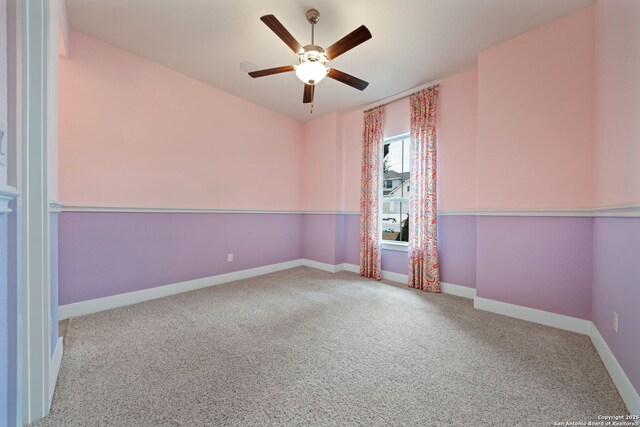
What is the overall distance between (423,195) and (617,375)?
2.02 metres

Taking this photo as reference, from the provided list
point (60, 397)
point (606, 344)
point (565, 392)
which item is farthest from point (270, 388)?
point (606, 344)

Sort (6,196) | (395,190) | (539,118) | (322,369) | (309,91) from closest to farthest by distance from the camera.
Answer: (6,196) < (322,369) < (539,118) < (309,91) < (395,190)

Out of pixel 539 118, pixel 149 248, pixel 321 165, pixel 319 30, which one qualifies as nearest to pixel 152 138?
pixel 149 248

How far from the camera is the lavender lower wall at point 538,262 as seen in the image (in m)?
1.95

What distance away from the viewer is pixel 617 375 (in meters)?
1.32

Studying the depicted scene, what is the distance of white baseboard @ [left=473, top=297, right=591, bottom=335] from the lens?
1933 millimetres

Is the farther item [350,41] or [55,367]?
[350,41]

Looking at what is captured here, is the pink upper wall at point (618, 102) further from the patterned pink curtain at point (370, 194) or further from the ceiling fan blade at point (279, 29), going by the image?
the patterned pink curtain at point (370, 194)

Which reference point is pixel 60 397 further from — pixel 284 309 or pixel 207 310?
pixel 284 309

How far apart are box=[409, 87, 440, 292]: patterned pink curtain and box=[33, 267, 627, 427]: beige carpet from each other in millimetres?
632

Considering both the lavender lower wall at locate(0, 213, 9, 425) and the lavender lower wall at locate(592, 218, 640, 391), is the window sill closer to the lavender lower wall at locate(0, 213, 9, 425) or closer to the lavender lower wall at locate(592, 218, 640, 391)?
the lavender lower wall at locate(592, 218, 640, 391)

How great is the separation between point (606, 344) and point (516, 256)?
0.82m

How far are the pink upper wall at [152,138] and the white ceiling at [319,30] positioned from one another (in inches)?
9.7

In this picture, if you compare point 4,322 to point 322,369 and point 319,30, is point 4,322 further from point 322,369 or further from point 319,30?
point 319,30
